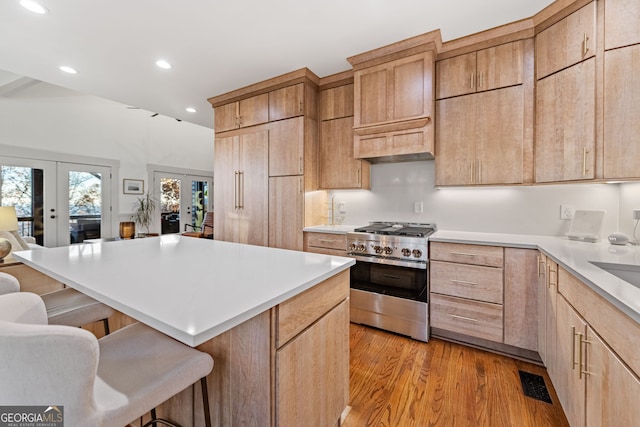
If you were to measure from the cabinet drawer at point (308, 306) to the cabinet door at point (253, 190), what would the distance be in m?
2.05

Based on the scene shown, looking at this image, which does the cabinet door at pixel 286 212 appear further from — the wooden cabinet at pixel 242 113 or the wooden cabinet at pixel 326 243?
the wooden cabinet at pixel 242 113

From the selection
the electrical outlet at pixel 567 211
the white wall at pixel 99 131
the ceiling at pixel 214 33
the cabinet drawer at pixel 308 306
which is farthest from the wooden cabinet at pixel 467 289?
the white wall at pixel 99 131

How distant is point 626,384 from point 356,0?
2.39 m

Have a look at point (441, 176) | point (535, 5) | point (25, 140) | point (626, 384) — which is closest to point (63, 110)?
point (25, 140)

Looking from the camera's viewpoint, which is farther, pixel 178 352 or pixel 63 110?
pixel 63 110

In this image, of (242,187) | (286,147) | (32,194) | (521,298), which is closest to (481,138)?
(521,298)

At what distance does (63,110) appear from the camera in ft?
16.5

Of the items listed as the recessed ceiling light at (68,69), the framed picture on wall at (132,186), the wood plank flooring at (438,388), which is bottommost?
the wood plank flooring at (438,388)

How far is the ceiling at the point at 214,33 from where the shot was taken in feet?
6.48

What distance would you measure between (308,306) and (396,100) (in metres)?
2.15

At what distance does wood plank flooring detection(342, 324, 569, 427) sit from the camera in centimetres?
153

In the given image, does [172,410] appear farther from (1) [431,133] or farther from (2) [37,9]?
(2) [37,9]

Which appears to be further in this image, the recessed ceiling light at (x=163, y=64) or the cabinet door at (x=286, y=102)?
the cabinet door at (x=286, y=102)

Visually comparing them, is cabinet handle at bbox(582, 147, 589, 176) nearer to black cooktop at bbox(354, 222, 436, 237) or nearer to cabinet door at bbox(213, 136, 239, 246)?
black cooktop at bbox(354, 222, 436, 237)
